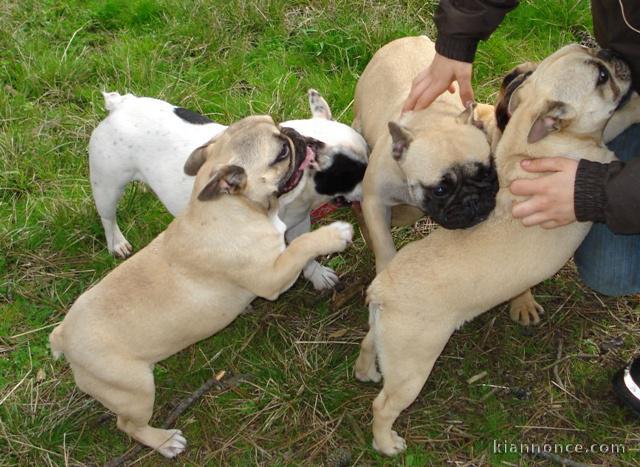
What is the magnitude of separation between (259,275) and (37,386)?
1985 millimetres

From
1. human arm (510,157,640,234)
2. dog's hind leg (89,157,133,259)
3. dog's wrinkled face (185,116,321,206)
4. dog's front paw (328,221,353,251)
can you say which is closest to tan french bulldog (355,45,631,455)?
human arm (510,157,640,234)

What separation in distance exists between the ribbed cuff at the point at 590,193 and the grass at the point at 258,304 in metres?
1.42

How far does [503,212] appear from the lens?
163 inches

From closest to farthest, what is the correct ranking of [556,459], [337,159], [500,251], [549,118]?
1. [500,251]
2. [549,118]
3. [556,459]
4. [337,159]

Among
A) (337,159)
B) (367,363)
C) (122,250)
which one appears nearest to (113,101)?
(122,250)

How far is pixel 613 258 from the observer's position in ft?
15.2

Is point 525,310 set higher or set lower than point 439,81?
lower

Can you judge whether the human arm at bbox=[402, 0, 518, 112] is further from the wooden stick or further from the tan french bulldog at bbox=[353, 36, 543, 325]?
the wooden stick

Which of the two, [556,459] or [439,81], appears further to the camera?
[439,81]

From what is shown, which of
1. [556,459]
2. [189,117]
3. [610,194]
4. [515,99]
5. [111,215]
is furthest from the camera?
[111,215]

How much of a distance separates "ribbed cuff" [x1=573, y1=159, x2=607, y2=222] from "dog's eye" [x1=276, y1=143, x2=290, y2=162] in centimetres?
173

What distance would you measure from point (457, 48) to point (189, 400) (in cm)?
298

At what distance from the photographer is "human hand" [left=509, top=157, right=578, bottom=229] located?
391 cm

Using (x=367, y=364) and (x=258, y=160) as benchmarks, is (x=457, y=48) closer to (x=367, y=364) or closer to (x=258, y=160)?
(x=258, y=160)
